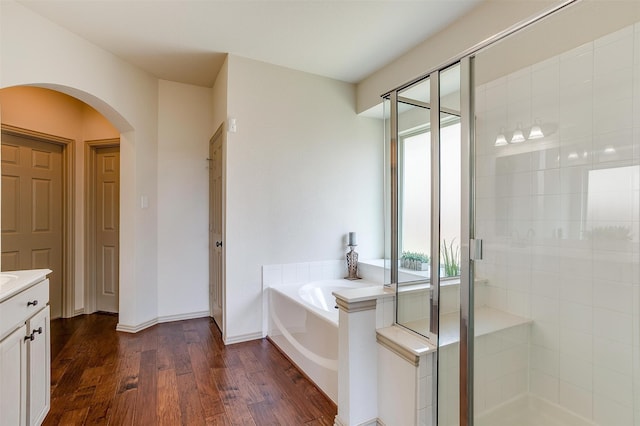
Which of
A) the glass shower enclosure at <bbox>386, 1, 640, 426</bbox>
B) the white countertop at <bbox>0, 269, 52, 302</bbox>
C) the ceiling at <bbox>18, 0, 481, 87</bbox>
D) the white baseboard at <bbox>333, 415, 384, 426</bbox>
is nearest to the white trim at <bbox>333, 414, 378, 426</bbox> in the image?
the white baseboard at <bbox>333, 415, 384, 426</bbox>

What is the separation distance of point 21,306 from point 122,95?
7.23 feet

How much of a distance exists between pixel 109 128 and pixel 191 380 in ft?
9.81

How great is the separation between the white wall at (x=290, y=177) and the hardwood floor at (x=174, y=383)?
0.45 m

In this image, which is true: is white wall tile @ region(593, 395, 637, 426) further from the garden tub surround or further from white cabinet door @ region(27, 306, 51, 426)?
white cabinet door @ region(27, 306, 51, 426)

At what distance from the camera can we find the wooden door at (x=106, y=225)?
3.66 meters

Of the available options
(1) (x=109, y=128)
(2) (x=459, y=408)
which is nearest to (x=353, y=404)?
(2) (x=459, y=408)

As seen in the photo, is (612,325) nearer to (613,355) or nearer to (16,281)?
(613,355)

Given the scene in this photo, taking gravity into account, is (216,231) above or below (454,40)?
below

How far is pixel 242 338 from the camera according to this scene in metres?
2.91

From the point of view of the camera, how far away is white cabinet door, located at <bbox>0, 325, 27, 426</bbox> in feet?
4.36

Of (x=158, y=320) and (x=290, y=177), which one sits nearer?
(x=290, y=177)

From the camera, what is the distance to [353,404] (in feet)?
5.37

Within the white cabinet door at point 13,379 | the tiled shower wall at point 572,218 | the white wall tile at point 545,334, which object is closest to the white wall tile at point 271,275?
the white cabinet door at point 13,379

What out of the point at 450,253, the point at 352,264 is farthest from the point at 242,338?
the point at 450,253
